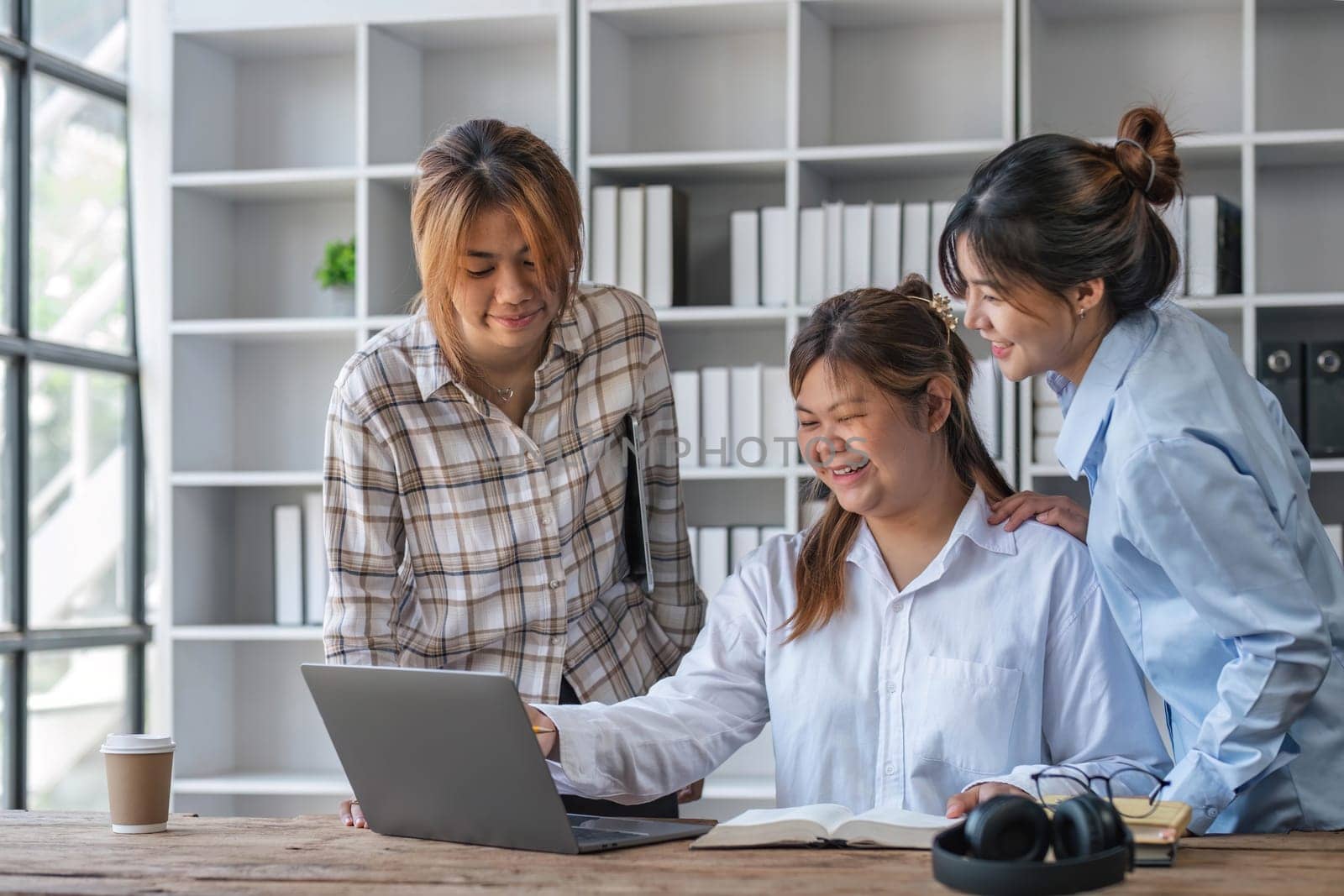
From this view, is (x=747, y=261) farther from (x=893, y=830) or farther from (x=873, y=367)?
(x=893, y=830)

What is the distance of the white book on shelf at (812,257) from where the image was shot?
3.33 meters

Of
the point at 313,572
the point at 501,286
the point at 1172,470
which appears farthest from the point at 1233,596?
the point at 313,572

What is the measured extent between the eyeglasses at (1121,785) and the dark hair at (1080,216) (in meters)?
0.51

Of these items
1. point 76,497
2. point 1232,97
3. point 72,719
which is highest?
point 1232,97

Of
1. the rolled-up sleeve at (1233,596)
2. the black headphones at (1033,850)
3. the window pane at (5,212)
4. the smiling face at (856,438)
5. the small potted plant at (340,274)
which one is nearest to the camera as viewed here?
the black headphones at (1033,850)

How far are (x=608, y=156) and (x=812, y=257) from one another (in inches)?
21.3

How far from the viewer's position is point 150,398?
384 centimetres

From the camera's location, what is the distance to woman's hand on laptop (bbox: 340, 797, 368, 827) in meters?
1.63

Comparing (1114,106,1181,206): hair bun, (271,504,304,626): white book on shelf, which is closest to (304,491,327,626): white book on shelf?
(271,504,304,626): white book on shelf

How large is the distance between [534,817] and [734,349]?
2.27 meters

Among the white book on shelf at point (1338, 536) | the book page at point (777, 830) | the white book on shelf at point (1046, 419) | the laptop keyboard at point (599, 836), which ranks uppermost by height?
the white book on shelf at point (1046, 419)

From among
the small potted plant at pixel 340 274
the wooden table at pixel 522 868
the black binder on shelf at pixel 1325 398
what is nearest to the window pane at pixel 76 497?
the small potted plant at pixel 340 274

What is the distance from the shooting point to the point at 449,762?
146cm

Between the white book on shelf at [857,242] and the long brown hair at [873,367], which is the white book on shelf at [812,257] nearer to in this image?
the white book on shelf at [857,242]
